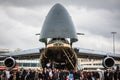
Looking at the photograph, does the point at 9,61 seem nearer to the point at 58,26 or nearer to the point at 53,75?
the point at 53,75

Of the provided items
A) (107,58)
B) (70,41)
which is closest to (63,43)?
(70,41)

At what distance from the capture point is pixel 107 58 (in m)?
20.5

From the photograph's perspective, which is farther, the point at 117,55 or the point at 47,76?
the point at 117,55

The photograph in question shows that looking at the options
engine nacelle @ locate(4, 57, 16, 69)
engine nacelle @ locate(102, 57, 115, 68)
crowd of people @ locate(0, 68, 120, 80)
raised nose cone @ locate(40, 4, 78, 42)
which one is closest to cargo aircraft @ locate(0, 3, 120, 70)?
raised nose cone @ locate(40, 4, 78, 42)

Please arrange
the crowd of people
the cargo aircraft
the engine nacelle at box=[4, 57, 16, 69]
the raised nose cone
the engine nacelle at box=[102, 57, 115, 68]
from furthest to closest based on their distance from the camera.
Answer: the engine nacelle at box=[4, 57, 16, 69]
the engine nacelle at box=[102, 57, 115, 68]
the crowd of people
the cargo aircraft
the raised nose cone

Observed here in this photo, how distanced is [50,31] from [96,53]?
19.4 ft

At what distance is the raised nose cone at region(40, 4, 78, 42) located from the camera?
16852 mm

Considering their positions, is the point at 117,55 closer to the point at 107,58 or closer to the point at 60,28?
the point at 107,58

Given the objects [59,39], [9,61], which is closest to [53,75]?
[59,39]

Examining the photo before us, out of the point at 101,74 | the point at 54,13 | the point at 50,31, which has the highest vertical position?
the point at 54,13

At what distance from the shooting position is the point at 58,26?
16922 millimetres

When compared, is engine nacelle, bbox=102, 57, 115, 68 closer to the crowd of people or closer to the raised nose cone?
the crowd of people

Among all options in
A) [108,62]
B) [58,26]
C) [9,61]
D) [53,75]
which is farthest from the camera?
[9,61]

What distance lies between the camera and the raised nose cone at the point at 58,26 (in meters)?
16.9
